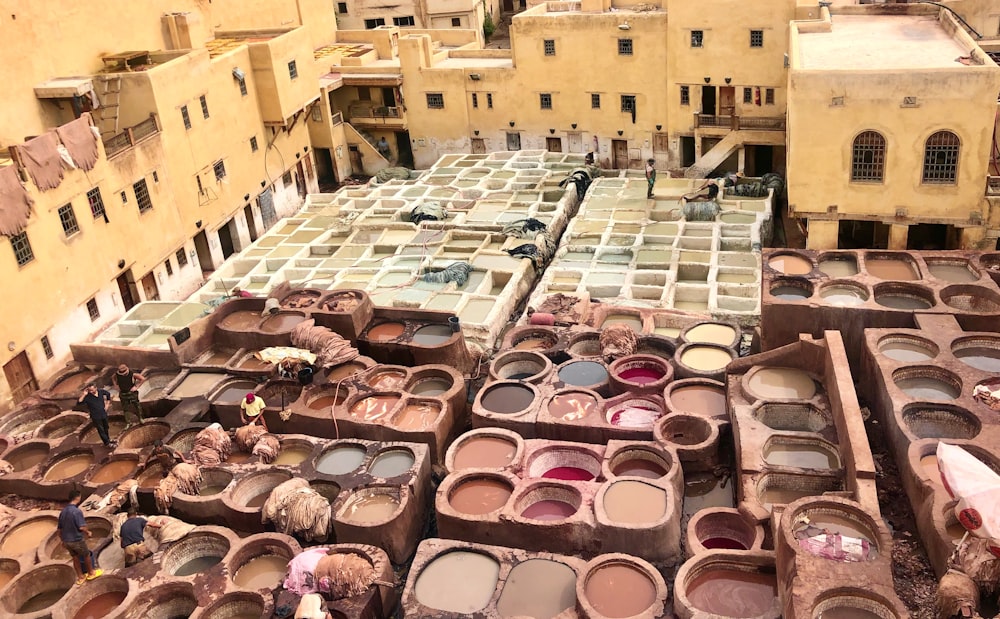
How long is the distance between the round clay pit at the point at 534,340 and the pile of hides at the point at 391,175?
16903 millimetres

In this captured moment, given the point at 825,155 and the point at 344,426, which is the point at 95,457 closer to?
the point at 344,426

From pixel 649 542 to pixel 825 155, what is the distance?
43.2 feet

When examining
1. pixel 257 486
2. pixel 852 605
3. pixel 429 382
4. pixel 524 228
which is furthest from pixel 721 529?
pixel 524 228

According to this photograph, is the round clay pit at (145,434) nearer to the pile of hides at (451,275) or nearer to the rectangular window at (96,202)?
the rectangular window at (96,202)

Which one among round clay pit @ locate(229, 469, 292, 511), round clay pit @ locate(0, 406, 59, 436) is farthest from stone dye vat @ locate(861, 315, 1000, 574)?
round clay pit @ locate(0, 406, 59, 436)

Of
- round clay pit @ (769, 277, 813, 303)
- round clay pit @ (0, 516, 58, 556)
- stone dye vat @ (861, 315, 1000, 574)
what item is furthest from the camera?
round clay pit @ (769, 277, 813, 303)

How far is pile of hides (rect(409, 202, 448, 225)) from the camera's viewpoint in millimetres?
31938

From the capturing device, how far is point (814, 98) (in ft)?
74.8

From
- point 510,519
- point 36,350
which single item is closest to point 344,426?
point 510,519

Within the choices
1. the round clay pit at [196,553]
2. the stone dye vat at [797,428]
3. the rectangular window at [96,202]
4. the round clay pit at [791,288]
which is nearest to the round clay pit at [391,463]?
the round clay pit at [196,553]

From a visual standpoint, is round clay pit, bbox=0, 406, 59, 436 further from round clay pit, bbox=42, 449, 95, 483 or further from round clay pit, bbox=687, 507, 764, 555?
round clay pit, bbox=687, 507, 764, 555

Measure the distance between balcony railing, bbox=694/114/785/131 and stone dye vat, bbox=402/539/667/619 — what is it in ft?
77.0

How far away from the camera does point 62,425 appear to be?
21.5 meters

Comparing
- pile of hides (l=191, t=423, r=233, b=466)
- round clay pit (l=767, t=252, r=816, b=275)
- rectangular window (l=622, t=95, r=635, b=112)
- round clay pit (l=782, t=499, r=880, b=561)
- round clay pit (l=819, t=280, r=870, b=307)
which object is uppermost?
rectangular window (l=622, t=95, r=635, b=112)
